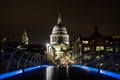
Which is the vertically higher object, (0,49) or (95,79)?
(0,49)

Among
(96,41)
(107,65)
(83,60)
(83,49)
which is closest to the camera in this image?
(107,65)

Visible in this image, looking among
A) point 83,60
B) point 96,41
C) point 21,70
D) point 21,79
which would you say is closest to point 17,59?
Result: point 21,70

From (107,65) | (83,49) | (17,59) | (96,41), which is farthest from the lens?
(96,41)

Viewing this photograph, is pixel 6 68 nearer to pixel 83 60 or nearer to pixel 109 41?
pixel 83 60

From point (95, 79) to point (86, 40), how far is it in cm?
15814

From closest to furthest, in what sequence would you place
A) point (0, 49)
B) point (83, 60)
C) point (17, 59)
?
point (0, 49) < point (17, 59) < point (83, 60)

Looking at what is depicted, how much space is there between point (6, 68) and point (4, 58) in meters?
0.69

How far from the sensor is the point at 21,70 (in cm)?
1596

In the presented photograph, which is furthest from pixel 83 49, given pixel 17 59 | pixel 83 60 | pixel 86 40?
pixel 17 59

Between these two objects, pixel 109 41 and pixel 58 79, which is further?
pixel 109 41

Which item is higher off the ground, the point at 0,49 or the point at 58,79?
the point at 0,49

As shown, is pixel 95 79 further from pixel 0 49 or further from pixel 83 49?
pixel 83 49

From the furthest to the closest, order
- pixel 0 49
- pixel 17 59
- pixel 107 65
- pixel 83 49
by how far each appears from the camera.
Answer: pixel 83 49, pixel 17 59, pixel 107 65, pixel 0 49

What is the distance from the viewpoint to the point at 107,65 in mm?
15570
